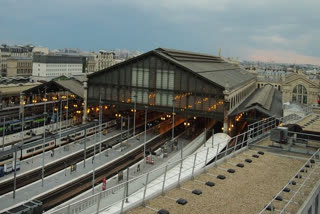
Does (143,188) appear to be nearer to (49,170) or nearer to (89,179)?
(89,179)

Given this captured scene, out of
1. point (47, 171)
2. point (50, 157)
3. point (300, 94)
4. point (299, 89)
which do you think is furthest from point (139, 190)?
point (300, 94)

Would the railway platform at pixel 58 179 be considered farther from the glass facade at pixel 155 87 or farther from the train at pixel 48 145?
the glass facade at pixel 155 87

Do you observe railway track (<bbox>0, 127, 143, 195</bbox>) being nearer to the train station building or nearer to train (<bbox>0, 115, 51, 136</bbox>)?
the train station building

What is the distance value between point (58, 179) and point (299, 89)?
69.7m

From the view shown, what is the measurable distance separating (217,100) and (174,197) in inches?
2196

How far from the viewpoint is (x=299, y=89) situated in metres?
95.4

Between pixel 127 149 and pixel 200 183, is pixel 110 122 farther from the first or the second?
pixel 200 183

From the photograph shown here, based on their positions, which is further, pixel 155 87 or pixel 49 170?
pixel 155 87

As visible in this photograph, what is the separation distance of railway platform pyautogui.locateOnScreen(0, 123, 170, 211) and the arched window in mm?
49449

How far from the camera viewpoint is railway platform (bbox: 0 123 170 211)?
43.6 m

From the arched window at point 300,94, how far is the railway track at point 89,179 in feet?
137

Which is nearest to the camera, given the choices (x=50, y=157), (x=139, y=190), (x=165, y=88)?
(x=139, y=190)

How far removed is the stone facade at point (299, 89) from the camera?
94.2m

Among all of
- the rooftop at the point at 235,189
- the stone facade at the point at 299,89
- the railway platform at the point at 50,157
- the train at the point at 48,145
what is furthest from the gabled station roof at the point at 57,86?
the rooftop at the point at 235,189
